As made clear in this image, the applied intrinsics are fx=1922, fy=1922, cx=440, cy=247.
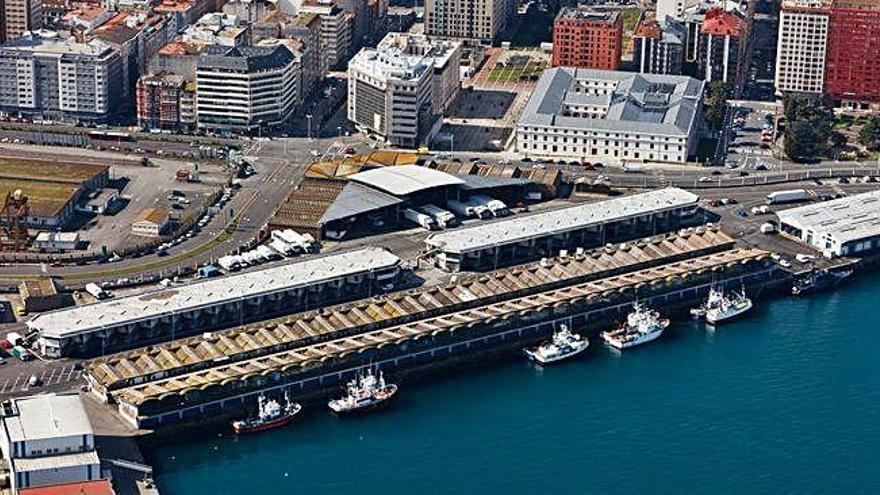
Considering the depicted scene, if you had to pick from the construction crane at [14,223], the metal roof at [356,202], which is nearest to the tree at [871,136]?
the metal roof at [356,202]

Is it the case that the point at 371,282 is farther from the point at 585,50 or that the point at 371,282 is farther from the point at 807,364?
the point at 585,50

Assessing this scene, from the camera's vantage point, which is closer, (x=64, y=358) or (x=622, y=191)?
(x=64, y=358)

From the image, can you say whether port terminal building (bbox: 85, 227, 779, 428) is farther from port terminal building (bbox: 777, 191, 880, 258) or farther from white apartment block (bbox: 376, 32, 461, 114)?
white apartment block (bbox: 376, 32, 461, 114)

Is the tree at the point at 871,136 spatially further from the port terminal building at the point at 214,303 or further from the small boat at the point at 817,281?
the port terminal building at the point at 214,303

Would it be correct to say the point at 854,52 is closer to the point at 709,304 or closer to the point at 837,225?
the point at 837,225

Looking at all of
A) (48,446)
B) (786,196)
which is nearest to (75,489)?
(48,446)

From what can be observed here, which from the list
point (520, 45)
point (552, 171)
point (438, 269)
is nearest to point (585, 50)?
point (520, 45)

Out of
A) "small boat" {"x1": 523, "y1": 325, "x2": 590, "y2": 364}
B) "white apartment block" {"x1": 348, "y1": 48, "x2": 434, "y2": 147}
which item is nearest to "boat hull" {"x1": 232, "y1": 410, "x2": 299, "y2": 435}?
"small boat" {"x1": 523, "y1": 325, "x2": 590, "y2": 364}

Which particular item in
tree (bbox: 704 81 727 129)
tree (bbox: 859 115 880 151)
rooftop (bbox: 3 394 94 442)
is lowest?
rooftop (bbox: 3 394 94 442)
